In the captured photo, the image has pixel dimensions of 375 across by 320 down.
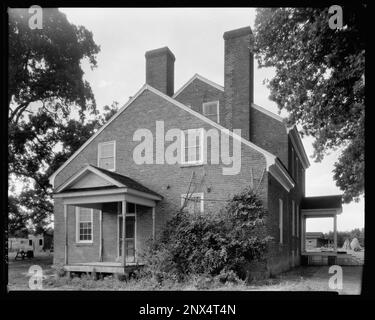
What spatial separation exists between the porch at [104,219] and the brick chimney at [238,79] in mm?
4569

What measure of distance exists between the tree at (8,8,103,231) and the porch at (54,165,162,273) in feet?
7.16

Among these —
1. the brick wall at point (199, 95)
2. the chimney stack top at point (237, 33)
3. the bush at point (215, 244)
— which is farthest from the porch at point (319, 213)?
the chimney stack top at point (237, 33)

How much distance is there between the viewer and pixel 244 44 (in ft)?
45.2

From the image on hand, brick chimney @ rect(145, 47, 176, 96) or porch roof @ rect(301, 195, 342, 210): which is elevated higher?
brick chimney @ rect(145, 47, 176, 96)

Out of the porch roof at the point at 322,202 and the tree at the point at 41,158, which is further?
the porch roof at the point at 322,202

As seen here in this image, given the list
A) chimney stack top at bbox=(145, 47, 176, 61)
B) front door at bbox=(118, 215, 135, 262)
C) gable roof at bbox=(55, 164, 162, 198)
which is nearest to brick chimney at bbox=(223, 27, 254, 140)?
chimney stack top at bbox=(145, 47, 176, 61)

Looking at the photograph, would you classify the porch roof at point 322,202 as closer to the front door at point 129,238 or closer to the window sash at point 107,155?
the front door at point 129,238

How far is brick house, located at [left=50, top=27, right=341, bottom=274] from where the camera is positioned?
11.5m

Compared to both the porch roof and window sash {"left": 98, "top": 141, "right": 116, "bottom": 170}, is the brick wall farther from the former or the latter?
the porch roof

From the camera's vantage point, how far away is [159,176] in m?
12.9

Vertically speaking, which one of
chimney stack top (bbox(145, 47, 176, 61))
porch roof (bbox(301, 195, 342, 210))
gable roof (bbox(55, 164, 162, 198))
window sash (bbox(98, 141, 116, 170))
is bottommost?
porch roof (bbox(301, 195, 342, 210))

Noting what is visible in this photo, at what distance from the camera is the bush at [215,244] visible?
10.0m
